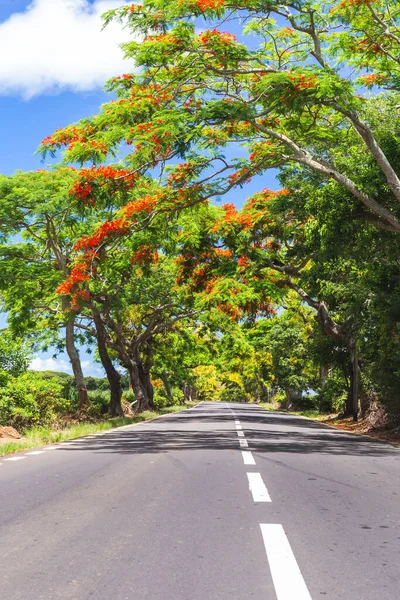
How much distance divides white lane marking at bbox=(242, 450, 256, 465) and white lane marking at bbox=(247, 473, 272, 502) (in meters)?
1.50

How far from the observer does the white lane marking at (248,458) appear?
10.1 meters

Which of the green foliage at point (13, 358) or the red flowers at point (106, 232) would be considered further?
the green foliage at point (13, 358)

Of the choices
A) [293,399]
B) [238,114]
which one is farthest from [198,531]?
[293,399]

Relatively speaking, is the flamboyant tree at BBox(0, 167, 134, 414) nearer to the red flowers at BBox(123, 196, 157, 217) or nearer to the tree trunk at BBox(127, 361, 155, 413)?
the red flowers at BBox(123, 196, 157, 217)

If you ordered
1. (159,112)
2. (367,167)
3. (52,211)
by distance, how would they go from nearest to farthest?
(159,112) < (367,167) < (52,211)

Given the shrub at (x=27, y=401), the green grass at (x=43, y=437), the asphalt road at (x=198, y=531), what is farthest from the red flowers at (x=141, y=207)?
the asphalt road at (x=198, y=531)

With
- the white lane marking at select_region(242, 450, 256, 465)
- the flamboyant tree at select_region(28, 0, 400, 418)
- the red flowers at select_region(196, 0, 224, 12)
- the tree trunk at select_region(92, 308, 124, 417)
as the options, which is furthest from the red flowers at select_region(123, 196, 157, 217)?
the tree trunk at select_region(92, 308, 124, 417)

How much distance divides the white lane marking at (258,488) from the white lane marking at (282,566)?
1.42m

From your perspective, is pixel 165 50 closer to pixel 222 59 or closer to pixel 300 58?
pixel 222 59

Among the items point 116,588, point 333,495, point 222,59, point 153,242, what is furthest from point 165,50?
point 116,588

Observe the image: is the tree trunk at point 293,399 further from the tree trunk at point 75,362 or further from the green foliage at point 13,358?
the green foliage at point 13,358

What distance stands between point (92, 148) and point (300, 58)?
5.58m

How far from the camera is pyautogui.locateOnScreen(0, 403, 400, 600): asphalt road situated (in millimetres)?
3773

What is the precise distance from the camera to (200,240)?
19.7 m
